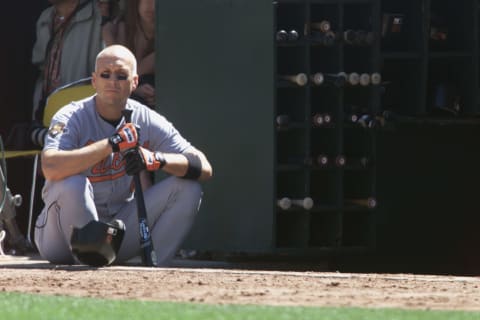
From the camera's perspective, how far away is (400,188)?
10.0 meters

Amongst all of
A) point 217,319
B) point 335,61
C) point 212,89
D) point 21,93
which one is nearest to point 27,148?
point 21,93

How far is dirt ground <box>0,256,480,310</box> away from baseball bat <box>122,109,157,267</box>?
0.28 metres

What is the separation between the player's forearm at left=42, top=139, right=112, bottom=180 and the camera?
25.2 ft

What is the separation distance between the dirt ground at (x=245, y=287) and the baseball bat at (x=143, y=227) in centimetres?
28

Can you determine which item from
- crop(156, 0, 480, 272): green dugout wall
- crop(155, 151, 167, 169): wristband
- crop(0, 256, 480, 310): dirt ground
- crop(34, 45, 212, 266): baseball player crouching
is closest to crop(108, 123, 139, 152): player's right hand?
crop(34, 45, 212, 266): baseball player crouching

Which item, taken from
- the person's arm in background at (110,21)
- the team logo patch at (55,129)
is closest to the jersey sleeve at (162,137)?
the team logo patch at (55,129)

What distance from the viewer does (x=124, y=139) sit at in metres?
Result: 7.68

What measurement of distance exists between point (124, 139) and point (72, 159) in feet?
1.08

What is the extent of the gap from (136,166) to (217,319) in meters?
2.48

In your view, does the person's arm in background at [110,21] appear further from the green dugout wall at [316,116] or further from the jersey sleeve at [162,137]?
the jersey sleeve at [162,137]

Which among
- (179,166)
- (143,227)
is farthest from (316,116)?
(143,227)

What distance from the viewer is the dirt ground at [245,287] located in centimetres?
630

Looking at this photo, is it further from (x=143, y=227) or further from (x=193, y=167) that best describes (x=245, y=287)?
(x=193, y=167)

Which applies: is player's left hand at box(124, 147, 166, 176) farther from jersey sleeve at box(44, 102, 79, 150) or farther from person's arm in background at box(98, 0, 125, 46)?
person's arm in background at box(98, 0, 125, 46)
